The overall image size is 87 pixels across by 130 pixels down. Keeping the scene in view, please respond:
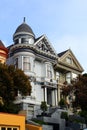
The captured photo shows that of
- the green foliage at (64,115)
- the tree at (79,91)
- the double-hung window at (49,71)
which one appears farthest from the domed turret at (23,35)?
the green foliage at (64,115)

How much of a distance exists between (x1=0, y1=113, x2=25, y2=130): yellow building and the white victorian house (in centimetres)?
2144

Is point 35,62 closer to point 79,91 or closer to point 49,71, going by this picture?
point 49,71

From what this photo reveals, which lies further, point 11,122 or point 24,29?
point 24,29

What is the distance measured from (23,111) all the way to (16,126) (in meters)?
18.5

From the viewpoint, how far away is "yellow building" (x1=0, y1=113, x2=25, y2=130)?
88.8ft

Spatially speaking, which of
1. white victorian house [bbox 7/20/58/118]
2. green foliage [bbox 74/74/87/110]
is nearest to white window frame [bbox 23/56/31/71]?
white victorian house [bbox 7/20/58/118]

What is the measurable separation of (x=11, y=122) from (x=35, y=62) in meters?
28.5

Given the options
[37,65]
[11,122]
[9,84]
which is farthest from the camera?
[37,65]

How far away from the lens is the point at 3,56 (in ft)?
145

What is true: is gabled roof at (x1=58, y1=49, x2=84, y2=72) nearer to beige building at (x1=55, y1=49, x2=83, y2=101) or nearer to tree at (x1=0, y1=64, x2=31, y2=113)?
beige building at (x1=55, y1=49, x2=83, y2=101)

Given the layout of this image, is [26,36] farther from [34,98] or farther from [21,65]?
[34,98]

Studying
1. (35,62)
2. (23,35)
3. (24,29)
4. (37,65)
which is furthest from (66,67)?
(24,29)

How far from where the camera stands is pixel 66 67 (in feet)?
202

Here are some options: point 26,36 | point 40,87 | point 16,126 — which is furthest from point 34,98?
point 16,126
